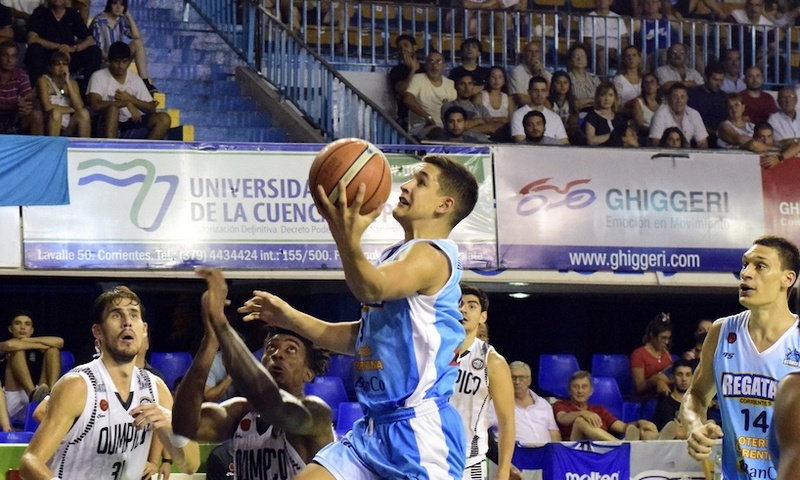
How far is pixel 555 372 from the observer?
1259 centimetres

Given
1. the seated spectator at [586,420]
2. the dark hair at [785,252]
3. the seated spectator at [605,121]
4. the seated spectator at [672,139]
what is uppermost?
the seated spectator at [605,121]

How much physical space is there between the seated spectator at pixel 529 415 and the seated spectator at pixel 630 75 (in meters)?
5.14

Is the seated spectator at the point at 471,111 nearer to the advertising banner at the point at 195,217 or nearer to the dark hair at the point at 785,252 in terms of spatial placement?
the advertising banner at the point at 195,217

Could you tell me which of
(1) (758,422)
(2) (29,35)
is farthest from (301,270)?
(1) (758,422)

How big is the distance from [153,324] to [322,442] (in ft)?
29.7

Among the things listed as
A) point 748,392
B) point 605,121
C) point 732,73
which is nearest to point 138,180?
point 605,121

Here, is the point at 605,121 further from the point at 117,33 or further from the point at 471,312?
the point at 471,312

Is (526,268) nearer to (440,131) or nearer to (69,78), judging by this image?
(440,131)

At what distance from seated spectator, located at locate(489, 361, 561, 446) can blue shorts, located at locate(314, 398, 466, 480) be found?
18.9 ft

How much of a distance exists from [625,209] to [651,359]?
59.4 inches

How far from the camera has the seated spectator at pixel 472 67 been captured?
13828 millimetres

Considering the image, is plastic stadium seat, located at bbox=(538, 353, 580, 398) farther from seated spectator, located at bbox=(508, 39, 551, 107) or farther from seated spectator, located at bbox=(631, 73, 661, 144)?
seated spectator, located at bbox=(508, 39, 551, 107)

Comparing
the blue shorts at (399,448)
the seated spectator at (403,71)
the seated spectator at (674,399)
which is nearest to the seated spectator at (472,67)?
the seated spectator at (403,71)

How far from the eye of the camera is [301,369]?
5.27 m
